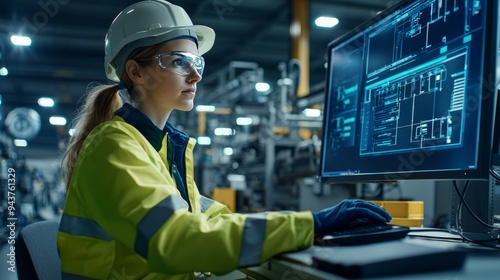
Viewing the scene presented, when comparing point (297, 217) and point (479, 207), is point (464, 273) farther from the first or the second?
point (479, 207)

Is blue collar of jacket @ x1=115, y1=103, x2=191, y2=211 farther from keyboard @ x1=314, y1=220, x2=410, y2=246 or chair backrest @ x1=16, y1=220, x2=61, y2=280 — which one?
keyboard @ x1=314, y1=220, x2=410, y2=246

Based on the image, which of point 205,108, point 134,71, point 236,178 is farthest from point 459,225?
point 205,108

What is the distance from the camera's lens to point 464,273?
828 mm

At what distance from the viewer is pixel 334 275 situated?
31.6 inches

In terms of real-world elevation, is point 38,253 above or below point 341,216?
below

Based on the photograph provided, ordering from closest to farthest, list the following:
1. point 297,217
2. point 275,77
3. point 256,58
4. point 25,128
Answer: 1. point 297,217
2. point 25,128
3. point 256,58
4. point 275,77

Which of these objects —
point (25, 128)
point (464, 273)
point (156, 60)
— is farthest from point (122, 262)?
point (25, 128)

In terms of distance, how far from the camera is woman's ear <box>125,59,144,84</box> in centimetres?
145

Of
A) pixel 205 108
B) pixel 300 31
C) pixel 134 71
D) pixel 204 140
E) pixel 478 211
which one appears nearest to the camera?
pixel 478 211

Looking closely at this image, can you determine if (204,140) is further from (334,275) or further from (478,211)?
(334,275)

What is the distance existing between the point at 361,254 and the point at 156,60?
86 centimetres

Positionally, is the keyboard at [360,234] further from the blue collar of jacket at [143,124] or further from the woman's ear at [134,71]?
the woman's ear at [134,71]

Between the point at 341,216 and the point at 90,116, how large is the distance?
3.00ft

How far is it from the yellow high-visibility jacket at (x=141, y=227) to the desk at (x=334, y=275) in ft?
0.12
